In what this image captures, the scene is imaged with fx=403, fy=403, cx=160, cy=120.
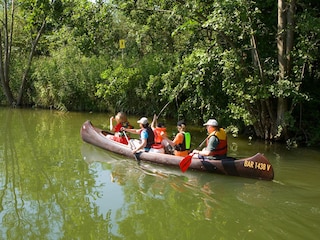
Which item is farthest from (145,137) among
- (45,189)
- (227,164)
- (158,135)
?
(45,189)

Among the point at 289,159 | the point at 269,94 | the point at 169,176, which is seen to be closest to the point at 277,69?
the point at 269,94

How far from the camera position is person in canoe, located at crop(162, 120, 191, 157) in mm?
8602

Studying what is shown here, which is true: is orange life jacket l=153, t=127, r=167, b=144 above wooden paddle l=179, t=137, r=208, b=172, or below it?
above

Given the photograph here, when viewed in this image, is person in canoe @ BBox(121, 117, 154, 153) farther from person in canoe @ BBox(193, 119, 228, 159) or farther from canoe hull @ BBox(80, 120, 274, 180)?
person in canoe @ BBox(193, 119, 228, 159)

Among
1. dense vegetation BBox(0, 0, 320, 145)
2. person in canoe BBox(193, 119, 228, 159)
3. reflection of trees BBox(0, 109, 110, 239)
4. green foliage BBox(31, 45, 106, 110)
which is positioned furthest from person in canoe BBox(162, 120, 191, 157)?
green foliage BBox(31, 45, 106, 110)

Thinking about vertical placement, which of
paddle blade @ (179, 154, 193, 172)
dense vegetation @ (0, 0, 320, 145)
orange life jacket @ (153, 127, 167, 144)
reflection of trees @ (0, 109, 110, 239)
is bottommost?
reflection of trees @ (0, 109, 110, 239)

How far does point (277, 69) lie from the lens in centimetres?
1039

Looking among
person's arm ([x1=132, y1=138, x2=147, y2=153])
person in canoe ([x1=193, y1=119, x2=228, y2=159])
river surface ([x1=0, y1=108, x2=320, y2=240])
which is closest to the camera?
river surface ([x1=0, y1=108, x2=320, y2=240])

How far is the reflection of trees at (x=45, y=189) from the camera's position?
5656 millimetres

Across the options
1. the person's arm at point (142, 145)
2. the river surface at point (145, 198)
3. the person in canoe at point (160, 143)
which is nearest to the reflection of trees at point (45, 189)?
the river surface at point (145, 198)

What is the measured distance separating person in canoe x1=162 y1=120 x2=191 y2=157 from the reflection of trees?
6.43 ft

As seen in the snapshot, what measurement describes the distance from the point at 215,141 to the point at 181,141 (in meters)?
0.88

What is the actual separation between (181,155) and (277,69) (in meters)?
3.69

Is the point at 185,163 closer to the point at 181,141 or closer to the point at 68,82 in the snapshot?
the point at 181,141
